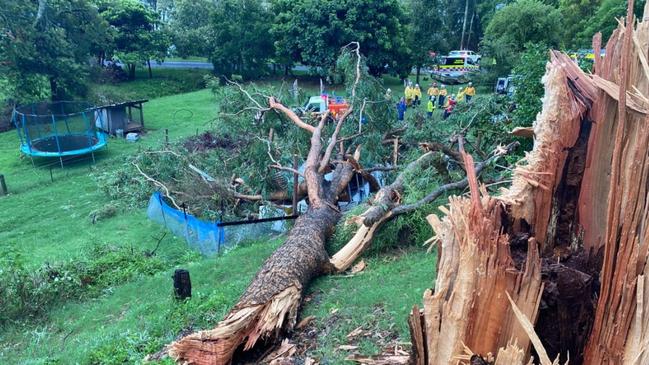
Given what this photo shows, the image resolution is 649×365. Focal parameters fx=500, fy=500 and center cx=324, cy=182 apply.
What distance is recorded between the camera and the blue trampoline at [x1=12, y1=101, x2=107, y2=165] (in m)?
16.3

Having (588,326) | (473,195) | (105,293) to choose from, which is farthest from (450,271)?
(105,293)

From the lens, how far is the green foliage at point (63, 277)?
23.9 feet

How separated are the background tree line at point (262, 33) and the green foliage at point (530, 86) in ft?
35.7

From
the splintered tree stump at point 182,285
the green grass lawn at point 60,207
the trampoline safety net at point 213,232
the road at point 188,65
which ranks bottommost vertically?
the green grass lawn at point 60,207

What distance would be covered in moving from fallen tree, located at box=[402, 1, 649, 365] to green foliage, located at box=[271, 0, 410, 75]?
23.7 meters

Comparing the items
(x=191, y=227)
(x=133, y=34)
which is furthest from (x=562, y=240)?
(x=133, y=34)

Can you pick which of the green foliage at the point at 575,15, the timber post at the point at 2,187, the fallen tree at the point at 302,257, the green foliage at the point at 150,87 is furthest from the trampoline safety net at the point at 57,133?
the green foliage at the point at 575,15

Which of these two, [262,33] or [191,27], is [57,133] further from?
[191,27]

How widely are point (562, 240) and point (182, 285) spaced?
434 cm

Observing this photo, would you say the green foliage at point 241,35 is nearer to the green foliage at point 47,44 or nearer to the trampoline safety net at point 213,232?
the green foliage at point 47,44

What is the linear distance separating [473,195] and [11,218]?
41.5 ft

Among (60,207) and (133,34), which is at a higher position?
(133,34)

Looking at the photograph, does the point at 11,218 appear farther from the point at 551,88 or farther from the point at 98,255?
the point at 551,88

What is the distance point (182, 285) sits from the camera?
5.84m
